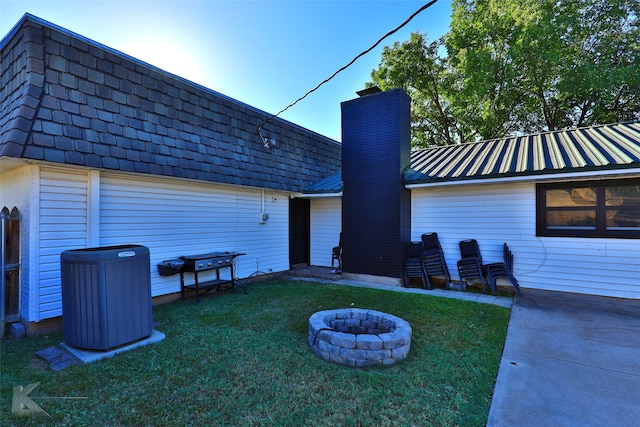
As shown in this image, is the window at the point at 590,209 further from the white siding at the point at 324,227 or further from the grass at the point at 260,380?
the white siding at the point at 324,227

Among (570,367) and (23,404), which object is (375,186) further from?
(23,404)

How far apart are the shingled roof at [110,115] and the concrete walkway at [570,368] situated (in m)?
5.53

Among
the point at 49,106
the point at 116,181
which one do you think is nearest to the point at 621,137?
the point at 116,181

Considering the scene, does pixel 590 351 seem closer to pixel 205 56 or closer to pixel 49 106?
pixel 49 106

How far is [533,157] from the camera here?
19.9 feet

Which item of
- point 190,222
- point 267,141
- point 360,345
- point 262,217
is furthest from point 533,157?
point 190,222

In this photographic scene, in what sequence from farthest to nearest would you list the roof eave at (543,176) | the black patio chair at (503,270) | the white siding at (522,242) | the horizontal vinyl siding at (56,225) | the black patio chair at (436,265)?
1. the black patio chair at (436,265)
2. the black patio chair at (503,270)
3. the white siding at (522,242)
4. the roof eave at (543,176)
5. the horizontal vinyl siding at (56,225)

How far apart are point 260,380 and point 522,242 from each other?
5.80 meters

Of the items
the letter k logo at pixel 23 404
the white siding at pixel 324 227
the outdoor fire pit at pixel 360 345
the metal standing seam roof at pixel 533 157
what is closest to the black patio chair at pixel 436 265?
the metal standing seam roof at pixel 533 157

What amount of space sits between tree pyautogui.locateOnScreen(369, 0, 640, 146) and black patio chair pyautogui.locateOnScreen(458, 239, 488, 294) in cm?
813

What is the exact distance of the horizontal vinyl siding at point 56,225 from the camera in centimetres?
407

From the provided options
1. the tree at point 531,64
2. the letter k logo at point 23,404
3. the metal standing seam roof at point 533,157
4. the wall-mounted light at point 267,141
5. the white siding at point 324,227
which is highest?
the tree at point 531,64

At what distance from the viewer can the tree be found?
10.6m

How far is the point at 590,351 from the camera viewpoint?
11.1ft
